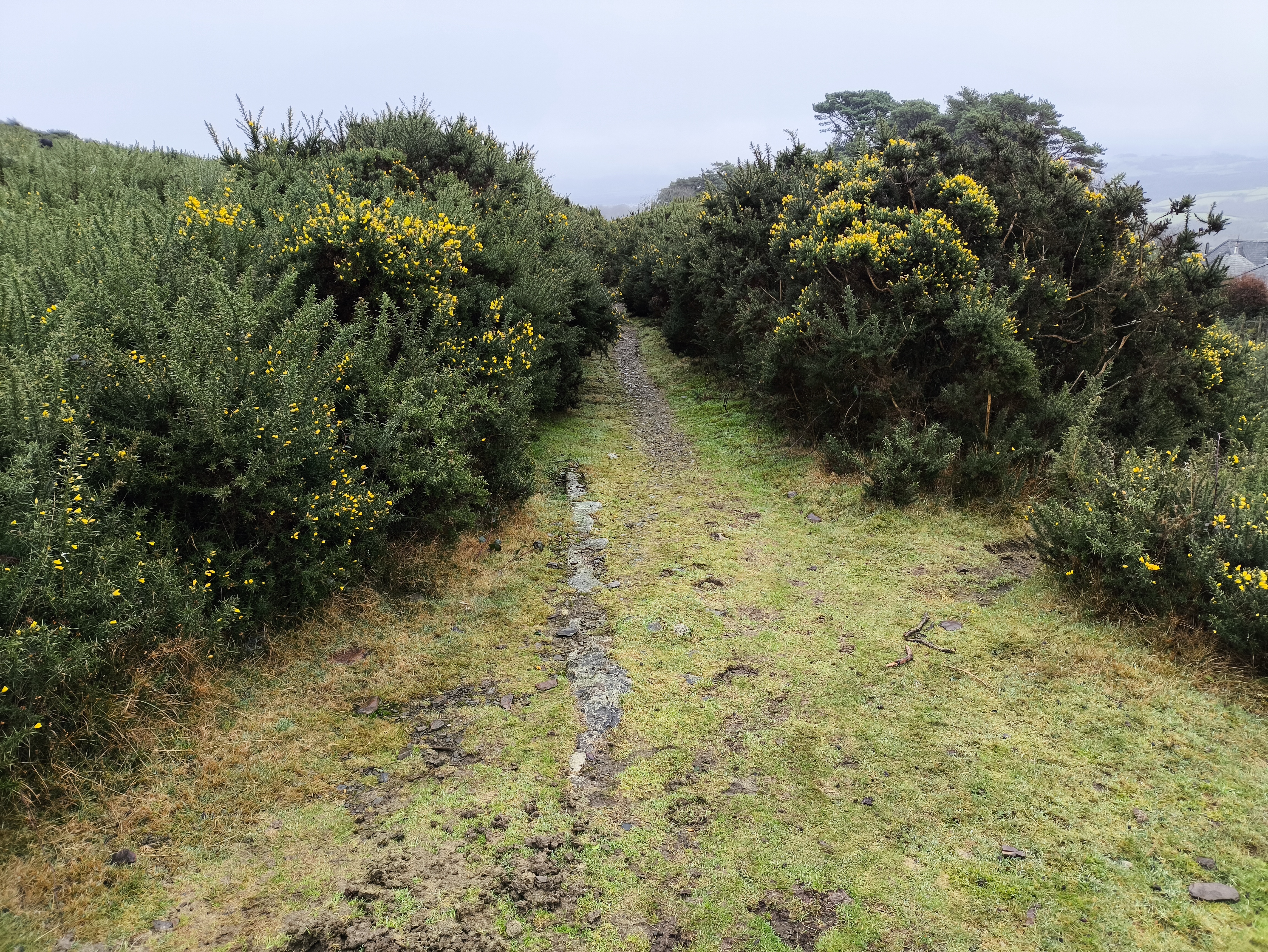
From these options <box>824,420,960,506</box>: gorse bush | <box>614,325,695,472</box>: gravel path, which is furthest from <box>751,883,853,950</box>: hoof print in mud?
<box>614,325,695,472</box>: gravel path

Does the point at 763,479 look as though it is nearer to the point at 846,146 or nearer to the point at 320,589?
the point at 320,589

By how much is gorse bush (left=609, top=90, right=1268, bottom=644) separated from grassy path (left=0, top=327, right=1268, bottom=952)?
2981 mm

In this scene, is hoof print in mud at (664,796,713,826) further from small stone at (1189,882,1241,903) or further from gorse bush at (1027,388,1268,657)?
gorse bush at (1027,388,1268,657)

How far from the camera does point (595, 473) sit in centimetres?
997

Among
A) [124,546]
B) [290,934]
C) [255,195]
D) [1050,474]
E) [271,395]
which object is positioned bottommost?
[290,934]

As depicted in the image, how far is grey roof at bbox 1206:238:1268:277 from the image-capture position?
3434cm

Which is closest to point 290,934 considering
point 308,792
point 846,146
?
point 308,792

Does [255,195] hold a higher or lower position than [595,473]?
higher

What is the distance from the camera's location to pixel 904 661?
543 cm

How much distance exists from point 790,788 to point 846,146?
14.8m

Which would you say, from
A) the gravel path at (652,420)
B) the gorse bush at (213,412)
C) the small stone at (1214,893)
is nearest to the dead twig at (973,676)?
the small stone at (1214,893)

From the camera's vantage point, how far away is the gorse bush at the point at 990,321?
28.5 ft

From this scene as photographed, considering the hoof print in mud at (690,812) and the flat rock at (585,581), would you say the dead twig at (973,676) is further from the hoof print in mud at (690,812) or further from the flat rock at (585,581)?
the flat rock at (585,581)

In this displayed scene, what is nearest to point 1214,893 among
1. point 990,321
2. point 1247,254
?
point 990,321
